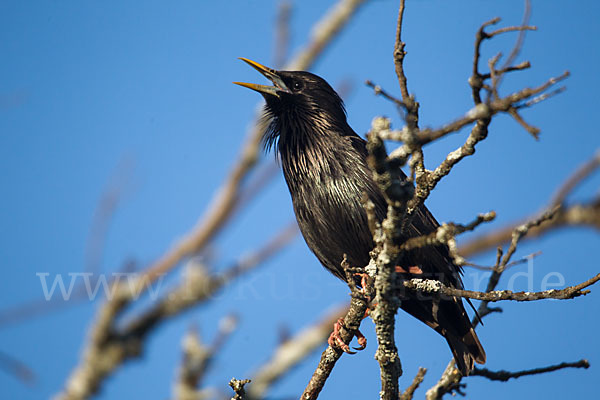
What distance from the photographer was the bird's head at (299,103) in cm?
464

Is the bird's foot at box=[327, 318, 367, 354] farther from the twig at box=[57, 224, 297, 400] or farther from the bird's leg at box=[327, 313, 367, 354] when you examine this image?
the twig at box=[57, 224, 297, 400]

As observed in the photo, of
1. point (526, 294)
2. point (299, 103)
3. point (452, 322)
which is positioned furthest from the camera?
point (299, 103)

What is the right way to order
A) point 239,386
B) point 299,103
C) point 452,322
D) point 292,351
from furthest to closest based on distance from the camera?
1. point 292,351
2. point 299,103
3. point 452,322
4. point 239,386

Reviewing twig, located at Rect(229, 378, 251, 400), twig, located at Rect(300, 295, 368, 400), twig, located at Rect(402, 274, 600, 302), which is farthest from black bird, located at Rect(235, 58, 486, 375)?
twig, located at Rect(229, 378, 251, 400)

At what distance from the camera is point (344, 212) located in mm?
4012

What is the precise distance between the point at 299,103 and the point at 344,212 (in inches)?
49.7

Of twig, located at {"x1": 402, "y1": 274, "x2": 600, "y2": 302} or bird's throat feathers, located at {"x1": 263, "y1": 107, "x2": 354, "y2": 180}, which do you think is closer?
twig, located at {"x1": 402, "y1": 274, "x2": 600, "y2": 302}

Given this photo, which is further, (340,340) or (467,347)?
(467,347)

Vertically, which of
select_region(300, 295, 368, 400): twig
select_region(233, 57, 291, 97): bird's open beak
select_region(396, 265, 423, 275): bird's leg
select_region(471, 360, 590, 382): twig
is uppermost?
select_region(233, 57, 291, 97): bird's open beak

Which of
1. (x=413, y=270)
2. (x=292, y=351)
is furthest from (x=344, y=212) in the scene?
(x=292, y=351)

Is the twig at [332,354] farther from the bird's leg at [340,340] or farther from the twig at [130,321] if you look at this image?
the twig at [130,321]

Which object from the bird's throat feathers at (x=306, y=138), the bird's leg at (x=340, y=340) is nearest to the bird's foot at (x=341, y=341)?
the bird's leg at (x=340, y=340)

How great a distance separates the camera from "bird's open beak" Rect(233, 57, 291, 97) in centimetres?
489

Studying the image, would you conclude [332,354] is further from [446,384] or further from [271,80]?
[271,80]
